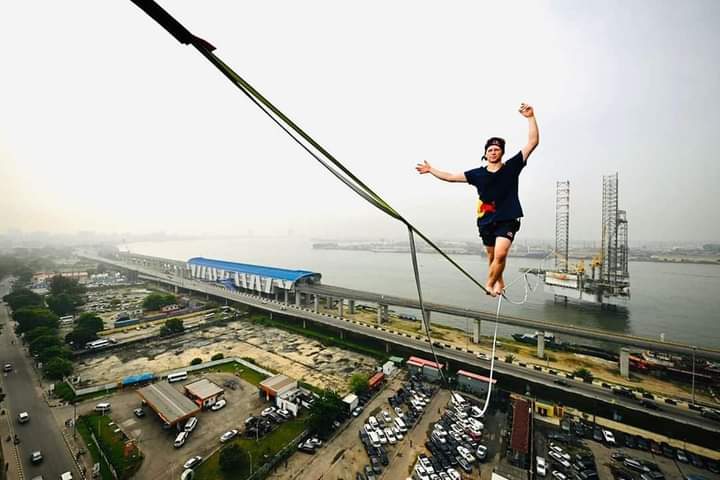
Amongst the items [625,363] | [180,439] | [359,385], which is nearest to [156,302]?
[180,439]

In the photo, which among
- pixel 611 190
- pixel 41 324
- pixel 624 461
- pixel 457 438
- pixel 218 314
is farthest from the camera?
pixel 611 190

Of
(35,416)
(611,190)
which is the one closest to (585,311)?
(611,190)

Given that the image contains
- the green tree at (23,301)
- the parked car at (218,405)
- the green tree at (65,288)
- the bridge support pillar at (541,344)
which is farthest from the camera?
the green tree at (65,288)

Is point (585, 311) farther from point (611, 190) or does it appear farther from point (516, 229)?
point (516, 229)

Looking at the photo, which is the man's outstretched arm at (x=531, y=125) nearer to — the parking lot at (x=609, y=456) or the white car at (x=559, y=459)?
the parking lot at (x=609, y=456)

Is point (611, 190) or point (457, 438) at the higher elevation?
point (611, 190)

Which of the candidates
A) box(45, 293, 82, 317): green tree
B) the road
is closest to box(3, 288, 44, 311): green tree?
box(45, 293, 82, 317): green tree

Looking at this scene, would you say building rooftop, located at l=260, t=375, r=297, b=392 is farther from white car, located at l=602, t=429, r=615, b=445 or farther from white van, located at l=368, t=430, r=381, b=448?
white car, located at l=602, t=429, r=615, b=445

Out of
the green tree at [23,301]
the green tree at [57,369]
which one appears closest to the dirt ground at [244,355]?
the green tree at [57,369]
